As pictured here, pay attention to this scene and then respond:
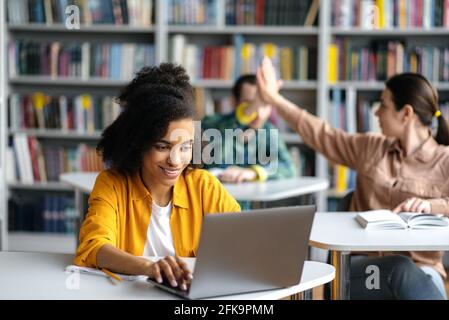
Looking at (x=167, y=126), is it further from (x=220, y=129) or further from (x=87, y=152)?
(x=87, y=152)

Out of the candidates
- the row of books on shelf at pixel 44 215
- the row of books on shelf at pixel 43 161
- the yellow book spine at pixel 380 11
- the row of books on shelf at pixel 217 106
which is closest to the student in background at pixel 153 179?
the row of books on shelf at pixel 217 106

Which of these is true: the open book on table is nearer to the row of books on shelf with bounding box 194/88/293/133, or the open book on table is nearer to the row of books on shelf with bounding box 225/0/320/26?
the row of books on shelf with bounding box 194/88/293/133

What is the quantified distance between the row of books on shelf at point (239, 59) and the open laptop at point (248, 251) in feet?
10.3

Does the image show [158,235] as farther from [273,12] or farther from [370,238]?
[273,12]

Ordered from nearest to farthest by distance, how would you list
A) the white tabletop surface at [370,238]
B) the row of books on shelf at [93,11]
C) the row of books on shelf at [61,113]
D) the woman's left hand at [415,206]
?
the white tabletop surface at [370,238] → the woman's left hand at [415,206] → the row of books on shelf at [93,11] → the row of books on shelf at [61,113]

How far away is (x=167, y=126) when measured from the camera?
1.97 meters

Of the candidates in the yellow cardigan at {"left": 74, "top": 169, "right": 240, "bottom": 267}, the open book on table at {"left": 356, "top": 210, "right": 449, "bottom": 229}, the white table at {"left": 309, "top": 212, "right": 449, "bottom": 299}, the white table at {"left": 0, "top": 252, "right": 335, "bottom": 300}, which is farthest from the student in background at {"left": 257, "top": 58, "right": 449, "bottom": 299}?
the white table at {"left": 0, "top": 252, "right": 335, "bottom": 300}

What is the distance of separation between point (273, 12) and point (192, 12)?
49 cm

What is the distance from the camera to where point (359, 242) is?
2.16 metres

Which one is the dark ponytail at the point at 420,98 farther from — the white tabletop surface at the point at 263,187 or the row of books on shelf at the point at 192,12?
the row of books on shelf at the point at 192,12

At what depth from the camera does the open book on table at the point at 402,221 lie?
237cm

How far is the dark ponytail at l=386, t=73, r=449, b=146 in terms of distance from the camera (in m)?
2.83

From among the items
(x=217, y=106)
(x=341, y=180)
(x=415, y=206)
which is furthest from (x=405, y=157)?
(x=217, y=106)
